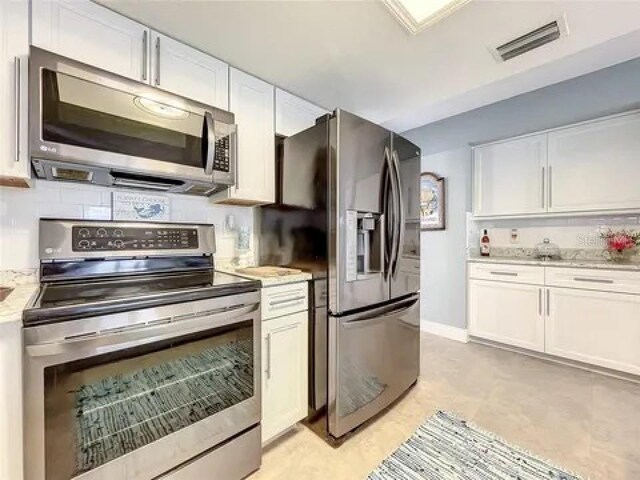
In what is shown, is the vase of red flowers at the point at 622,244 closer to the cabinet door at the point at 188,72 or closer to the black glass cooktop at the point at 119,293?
the black glass cooktop at the point at 119,293

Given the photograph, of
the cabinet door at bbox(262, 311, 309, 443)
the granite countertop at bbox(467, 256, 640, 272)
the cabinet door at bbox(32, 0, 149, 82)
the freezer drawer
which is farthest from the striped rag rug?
the cabinet door at bbox(32, 0, 149, 82)

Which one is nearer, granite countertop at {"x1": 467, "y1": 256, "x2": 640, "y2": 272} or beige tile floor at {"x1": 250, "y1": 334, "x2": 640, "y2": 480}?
beige tile floor at {"x1": 250, "y1": 334, "x2": 640, "y2": 480}

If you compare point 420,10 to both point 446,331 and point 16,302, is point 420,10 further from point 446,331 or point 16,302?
point 446,331

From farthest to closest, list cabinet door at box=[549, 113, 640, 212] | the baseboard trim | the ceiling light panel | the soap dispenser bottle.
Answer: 1. the soap dispenser bottle
2. the baseboard trim
3. cabinet door at box=[549, 113, 640, 212]
4. the ceiling light panel

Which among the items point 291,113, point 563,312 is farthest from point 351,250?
point 563,312

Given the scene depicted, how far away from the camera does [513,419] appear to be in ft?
6.25

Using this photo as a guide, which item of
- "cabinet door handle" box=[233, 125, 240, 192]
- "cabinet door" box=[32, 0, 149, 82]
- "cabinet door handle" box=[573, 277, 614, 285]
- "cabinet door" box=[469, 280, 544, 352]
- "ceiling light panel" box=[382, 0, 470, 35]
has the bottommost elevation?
"cabinet door" box=[469, 280, 544, 352]

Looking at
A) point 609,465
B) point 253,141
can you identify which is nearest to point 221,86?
point 253,141

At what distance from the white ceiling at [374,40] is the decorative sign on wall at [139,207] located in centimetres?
89

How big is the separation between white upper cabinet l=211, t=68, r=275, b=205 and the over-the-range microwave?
14 cm

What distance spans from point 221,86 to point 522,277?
309cm

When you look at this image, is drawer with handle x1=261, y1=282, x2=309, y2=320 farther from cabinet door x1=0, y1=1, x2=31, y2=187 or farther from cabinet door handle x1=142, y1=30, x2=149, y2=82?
cabinet door handle x1=142, y1=30, x2=149, y2=82

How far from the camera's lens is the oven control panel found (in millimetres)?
1445

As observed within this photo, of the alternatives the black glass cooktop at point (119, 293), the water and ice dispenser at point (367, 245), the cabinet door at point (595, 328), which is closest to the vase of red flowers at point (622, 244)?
the cabinet door at point (595, 328)
